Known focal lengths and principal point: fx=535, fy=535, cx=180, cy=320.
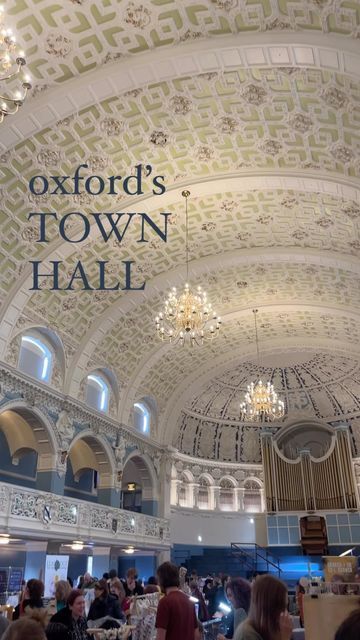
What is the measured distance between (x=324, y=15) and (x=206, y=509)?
72.7 ft

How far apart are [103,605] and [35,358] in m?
9.56

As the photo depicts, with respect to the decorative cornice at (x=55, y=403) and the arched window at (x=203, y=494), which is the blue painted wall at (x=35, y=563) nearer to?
the decorative cornice at (x=55, y=403)

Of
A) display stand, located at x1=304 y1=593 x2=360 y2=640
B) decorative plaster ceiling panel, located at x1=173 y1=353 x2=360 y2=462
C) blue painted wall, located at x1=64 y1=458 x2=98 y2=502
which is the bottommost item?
display stand, located at x1=304 y1=593 x2=360 y2=640

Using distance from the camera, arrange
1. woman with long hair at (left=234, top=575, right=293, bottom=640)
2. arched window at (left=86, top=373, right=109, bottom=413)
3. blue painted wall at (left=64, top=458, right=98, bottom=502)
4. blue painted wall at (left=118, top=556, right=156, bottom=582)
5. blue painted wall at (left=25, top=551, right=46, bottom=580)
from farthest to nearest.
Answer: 1. blue painted wall at (left=118, top=556, right=156, bottom=582)
2. blue painted wall at (left=64, top=458, right=98, bottom=502)
3. arched window at (left=86, top=373, right=109, bottom=413)
4. blue painted wall at (left=25, top=551, right=46, bottom=580)
5. woman with long hair at (left=234, top=575, right=293, bottom=640)

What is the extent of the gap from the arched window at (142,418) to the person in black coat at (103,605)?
44.9 feet

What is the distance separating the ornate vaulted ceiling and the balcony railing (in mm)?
3445

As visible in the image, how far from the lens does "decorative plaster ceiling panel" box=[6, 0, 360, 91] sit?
8547 millimetres

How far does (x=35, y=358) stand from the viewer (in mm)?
15867

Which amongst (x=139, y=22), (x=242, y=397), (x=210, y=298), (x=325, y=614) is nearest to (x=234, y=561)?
(x=242, y=397)

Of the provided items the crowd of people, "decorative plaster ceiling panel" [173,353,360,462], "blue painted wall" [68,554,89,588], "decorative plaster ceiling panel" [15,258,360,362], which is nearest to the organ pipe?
"decorative plaster ceiling panel" [173,353,360,462]

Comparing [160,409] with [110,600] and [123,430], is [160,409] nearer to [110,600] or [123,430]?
[123,430]

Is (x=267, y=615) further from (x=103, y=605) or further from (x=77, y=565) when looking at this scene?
(x=77, y=565)

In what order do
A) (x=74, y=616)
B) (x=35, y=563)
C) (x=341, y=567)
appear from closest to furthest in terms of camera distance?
(x=74, y=616), (x=341, y=567), (x=35, y=563)

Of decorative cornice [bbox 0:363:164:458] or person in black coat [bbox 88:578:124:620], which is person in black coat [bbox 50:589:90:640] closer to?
A: person in black coat [bbox 88:578:124:620]
